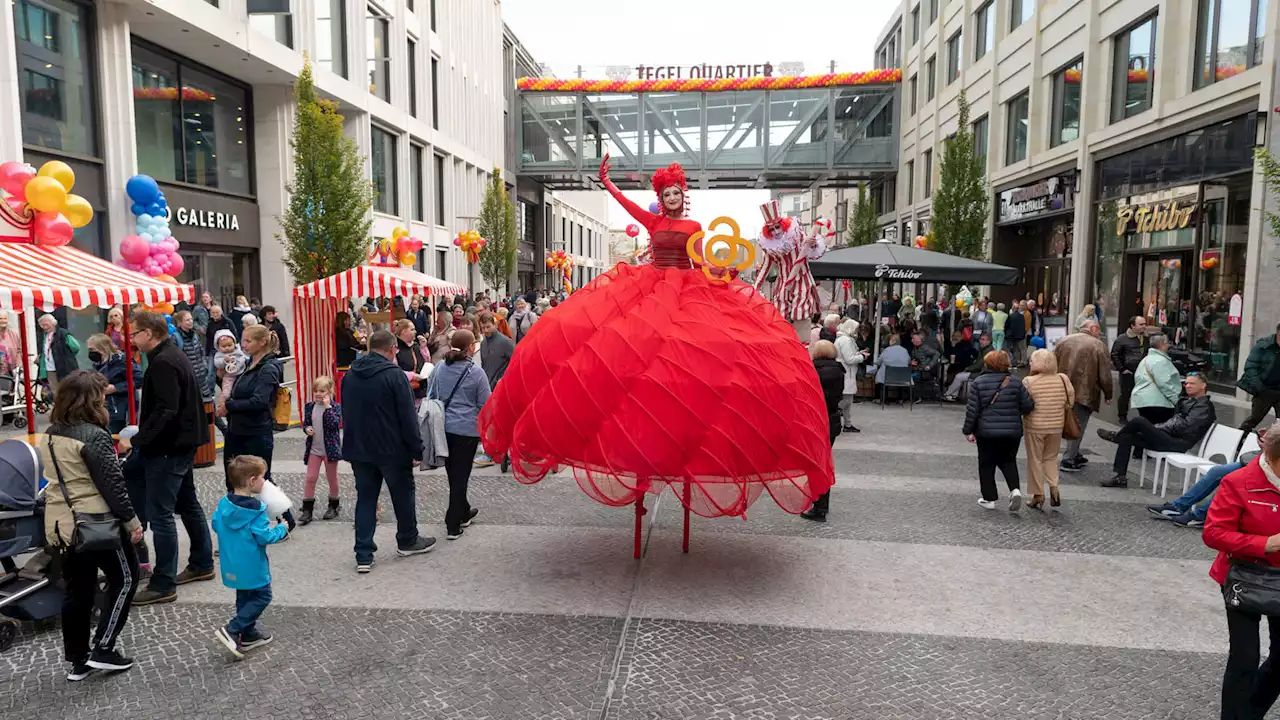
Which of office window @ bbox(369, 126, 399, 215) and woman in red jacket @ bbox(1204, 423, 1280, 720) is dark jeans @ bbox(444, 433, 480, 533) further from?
office window @ bbox(369, 126, 399, 215)

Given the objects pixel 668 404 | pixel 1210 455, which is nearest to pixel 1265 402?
pixel 1210 455

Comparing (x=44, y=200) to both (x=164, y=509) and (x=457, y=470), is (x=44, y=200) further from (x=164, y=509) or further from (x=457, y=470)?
(x=457, y=470)

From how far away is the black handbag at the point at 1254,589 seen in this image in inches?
135

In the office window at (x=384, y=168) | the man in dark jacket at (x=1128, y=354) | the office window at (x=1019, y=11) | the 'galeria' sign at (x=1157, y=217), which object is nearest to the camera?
the man in dark jacket at (x=1128, y=354)

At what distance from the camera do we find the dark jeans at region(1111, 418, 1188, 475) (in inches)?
324

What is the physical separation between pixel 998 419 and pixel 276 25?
1960cm

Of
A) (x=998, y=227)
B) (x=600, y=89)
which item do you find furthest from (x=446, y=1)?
(x=998, y=227)

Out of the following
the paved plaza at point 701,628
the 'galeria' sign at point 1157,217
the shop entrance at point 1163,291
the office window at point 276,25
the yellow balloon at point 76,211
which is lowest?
the paved plaza at point 701,628

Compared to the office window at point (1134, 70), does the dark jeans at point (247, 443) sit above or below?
below

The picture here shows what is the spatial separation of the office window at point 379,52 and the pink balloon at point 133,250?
14540 millimetres

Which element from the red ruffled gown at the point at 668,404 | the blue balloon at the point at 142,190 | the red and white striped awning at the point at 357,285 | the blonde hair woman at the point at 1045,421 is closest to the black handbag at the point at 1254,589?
the red ruffled gown at the point at 668,404

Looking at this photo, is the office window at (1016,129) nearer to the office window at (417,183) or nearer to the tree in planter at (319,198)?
Result: the tree in planter at (319,198)

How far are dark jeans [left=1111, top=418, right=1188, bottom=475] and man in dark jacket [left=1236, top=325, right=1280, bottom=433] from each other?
75.0 inches

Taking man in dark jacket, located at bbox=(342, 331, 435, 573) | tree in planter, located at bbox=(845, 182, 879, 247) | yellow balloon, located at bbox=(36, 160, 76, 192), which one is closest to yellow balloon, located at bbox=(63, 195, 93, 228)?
yellow balloon, located at bbox=(36, 160, 76, 192)
